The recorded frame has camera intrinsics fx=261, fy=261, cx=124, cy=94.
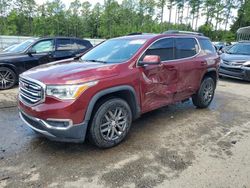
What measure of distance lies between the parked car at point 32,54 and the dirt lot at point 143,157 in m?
2.62

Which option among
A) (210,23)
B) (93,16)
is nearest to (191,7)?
(210,23)

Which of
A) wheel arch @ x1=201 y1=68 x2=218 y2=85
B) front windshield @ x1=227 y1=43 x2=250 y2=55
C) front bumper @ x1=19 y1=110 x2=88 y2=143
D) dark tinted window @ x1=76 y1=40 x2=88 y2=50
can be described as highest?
front windshield @ x1=227 y1=43 x2=250 y2=55

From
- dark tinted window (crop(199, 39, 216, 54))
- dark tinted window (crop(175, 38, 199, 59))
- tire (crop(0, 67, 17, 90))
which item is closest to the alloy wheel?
dark tinted window (crop(175, 38, 199, 59))

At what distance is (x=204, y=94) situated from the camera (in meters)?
6.22

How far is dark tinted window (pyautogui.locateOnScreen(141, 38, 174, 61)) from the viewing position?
4654mm

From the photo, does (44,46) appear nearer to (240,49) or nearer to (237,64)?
(237,64)

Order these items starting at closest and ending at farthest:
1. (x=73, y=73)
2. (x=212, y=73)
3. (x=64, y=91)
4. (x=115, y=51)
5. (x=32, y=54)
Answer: (x=64, y=91) → (x=73, y=73) → (x=115, y=51) → (x=212, y=73) → (x=32, y=54)

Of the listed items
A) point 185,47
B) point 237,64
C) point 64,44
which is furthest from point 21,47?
point 237,64

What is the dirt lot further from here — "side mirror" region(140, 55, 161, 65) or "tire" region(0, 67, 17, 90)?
"tire" region(0, 67, 17, 90)

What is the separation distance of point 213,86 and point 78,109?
4.16 m

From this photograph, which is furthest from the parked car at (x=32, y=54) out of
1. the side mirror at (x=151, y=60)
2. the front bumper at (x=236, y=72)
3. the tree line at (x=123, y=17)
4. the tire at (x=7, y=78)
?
the tree line at (x=123, y=17)

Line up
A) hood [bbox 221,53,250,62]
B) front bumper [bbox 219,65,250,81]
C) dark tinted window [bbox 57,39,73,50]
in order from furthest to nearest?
1. hood [bbox 221,53,250,62]
2. front bumper [bbox 219,65,250,81]
3. dark tinted window [bbox 57,39,73,50]

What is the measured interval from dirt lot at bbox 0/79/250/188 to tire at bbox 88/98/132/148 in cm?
17

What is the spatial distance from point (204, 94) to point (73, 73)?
12.1ft
